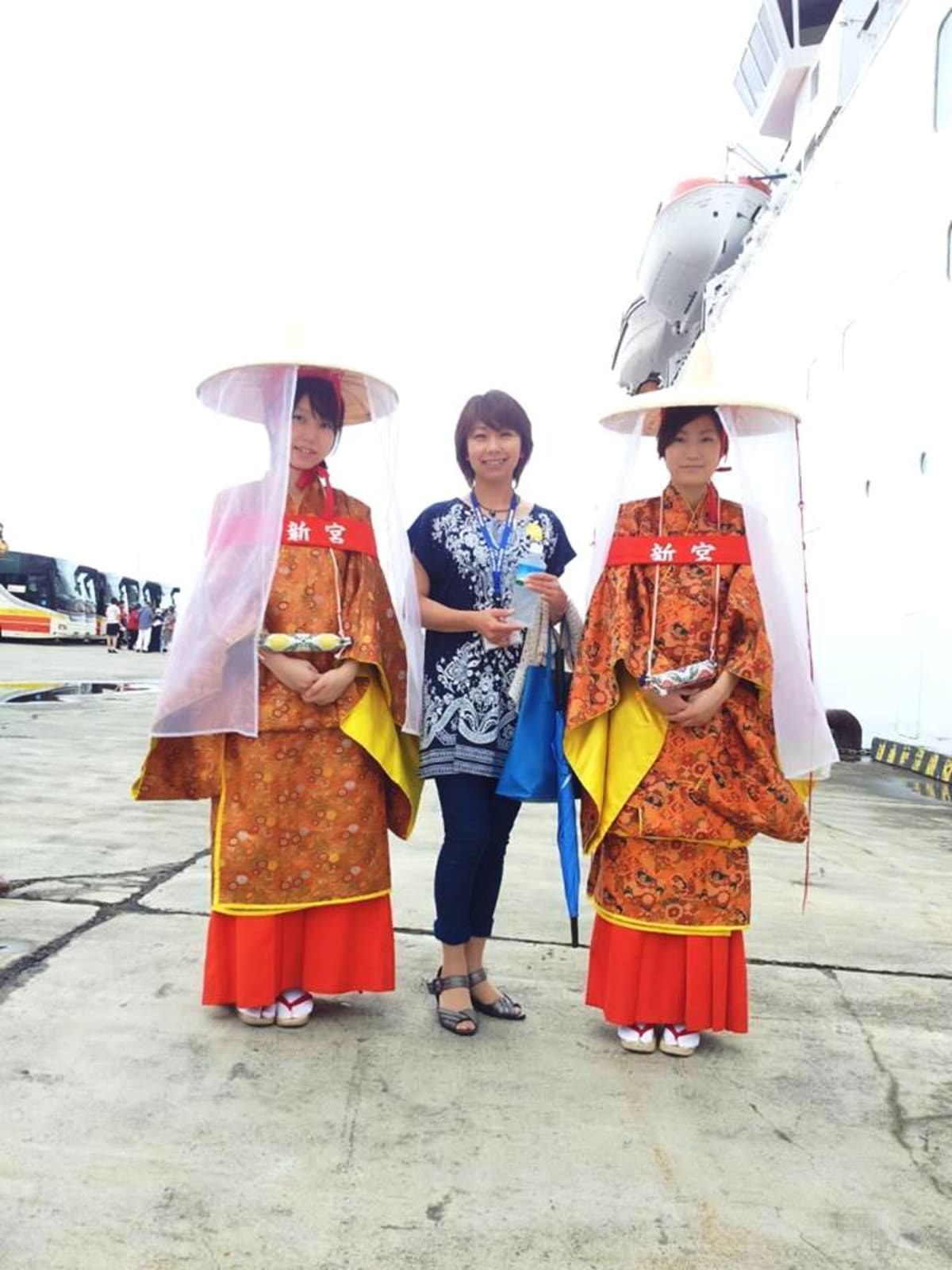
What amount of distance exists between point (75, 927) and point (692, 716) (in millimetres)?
1930

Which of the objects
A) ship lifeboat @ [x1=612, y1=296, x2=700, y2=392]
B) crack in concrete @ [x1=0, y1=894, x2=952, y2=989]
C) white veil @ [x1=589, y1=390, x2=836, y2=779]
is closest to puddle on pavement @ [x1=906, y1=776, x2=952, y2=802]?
crack in concrete @ [x1=0, y1=894, x2=952, y2=989]

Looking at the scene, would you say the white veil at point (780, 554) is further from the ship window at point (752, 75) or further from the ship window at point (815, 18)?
the ship window at point (752, 75)

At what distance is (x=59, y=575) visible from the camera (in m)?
29.7

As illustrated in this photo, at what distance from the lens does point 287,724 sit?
7.48ft

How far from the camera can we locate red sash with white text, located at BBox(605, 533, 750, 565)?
2.33m

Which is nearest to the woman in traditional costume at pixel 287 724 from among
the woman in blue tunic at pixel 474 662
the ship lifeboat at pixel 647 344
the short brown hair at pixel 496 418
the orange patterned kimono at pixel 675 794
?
the woman in blue tunic at pixel 474 662

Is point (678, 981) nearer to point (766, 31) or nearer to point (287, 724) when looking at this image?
point (287, 724)

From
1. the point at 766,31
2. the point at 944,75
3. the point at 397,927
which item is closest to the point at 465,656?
the point at 397,927

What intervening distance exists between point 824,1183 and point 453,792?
1.12 metres

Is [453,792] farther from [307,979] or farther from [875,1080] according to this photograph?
[875,1080]

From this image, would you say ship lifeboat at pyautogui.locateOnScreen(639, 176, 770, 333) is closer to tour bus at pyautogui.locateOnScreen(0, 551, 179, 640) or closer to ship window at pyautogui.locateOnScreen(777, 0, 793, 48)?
ship window at pyautogui.locateOnScreen(777, 0, 793, 48)

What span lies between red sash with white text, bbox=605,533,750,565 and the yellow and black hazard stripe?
5701mm

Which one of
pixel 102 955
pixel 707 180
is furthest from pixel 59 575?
pixel 102 955

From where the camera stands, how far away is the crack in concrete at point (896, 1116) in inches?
67.0
